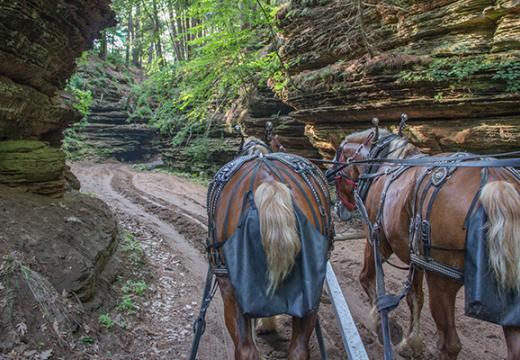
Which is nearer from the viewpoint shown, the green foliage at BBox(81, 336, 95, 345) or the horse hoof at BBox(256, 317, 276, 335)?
the green foliage at BBox(81, 336, 95, 345)

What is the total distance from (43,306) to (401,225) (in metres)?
3.27

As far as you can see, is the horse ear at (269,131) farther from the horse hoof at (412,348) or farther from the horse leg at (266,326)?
the horse hoof at (412,348)

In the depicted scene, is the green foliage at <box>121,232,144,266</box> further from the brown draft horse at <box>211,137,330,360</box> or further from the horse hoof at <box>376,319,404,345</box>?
the horse hoof at <box>376,319,404,345</box>

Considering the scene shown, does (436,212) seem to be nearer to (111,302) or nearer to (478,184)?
(478,184)

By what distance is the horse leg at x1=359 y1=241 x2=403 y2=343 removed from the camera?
159 inches

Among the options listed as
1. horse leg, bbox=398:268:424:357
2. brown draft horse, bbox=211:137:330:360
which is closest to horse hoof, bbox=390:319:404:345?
horse leg, bbox=398:268:424:357

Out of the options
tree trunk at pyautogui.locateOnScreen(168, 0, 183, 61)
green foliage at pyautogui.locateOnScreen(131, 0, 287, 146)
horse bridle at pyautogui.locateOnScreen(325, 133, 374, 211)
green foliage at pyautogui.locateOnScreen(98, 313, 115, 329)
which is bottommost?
green foliage at pyautogui.locateOnScreen(98, 313, 115, 329)

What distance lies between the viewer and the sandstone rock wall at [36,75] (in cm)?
409

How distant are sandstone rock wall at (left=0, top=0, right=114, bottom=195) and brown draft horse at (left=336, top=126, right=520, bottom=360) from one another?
14.3 ft

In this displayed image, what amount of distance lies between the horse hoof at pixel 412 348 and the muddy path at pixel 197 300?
0.35 ft

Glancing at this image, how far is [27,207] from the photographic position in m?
4.14

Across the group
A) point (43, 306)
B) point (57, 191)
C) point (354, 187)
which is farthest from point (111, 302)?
point (354, 187)

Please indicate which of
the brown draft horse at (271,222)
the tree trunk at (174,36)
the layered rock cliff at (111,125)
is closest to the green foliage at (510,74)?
the brown draft horse at (271,222)

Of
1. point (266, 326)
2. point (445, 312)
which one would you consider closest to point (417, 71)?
point (445, 312)
